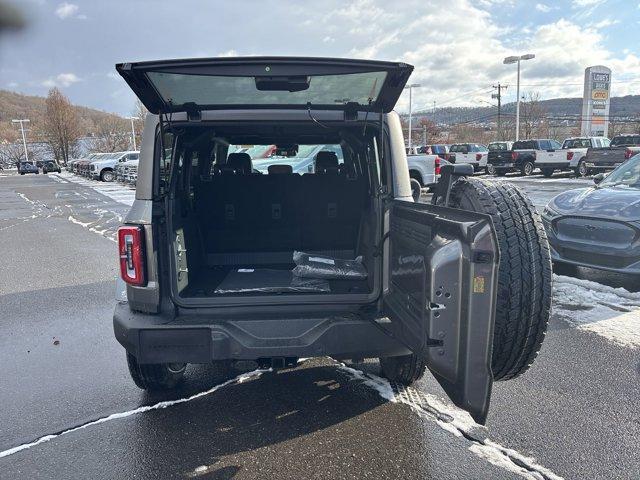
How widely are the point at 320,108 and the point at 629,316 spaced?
12.9 ft

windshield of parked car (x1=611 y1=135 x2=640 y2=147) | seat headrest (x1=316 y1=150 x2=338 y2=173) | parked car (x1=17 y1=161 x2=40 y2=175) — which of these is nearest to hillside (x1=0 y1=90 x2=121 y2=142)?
parked car (x1=17 y1=161 x2=40 y2=175)

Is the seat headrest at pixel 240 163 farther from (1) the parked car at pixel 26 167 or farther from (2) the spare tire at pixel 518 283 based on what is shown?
(1) the parked car at pixel 26 167

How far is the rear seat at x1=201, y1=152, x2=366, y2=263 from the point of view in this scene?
4.36m

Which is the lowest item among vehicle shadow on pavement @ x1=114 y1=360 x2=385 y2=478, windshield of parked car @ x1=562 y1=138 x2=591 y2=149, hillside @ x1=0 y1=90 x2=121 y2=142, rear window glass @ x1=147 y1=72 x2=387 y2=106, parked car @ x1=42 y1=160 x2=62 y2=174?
vehicle shadow on pavement @ x1=114 y1=360 x2=385 y2=478

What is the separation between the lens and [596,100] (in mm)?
35750

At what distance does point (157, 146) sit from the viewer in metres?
2.91

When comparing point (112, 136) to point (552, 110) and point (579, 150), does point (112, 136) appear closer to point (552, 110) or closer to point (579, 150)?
point (552, 110)

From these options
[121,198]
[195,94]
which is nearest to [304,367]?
[195,94]

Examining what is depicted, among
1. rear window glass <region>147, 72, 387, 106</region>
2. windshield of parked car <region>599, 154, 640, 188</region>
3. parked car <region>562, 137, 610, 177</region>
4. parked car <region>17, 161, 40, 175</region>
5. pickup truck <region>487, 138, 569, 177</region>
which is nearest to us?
rear window glass <region>147, 72, 387, 106</region>

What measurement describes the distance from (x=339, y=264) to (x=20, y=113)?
117035mm

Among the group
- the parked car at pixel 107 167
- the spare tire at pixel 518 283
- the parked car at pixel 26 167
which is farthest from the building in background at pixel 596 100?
the parked car at pixel 26 167

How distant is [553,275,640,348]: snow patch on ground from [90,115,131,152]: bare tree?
77.3 m

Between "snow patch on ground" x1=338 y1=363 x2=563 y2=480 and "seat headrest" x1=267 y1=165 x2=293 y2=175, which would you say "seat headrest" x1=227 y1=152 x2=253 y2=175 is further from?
"snow patch on ground" x1=338 y1=363 x2=563 y2=480

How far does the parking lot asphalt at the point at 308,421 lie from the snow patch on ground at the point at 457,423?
0.01 metres
